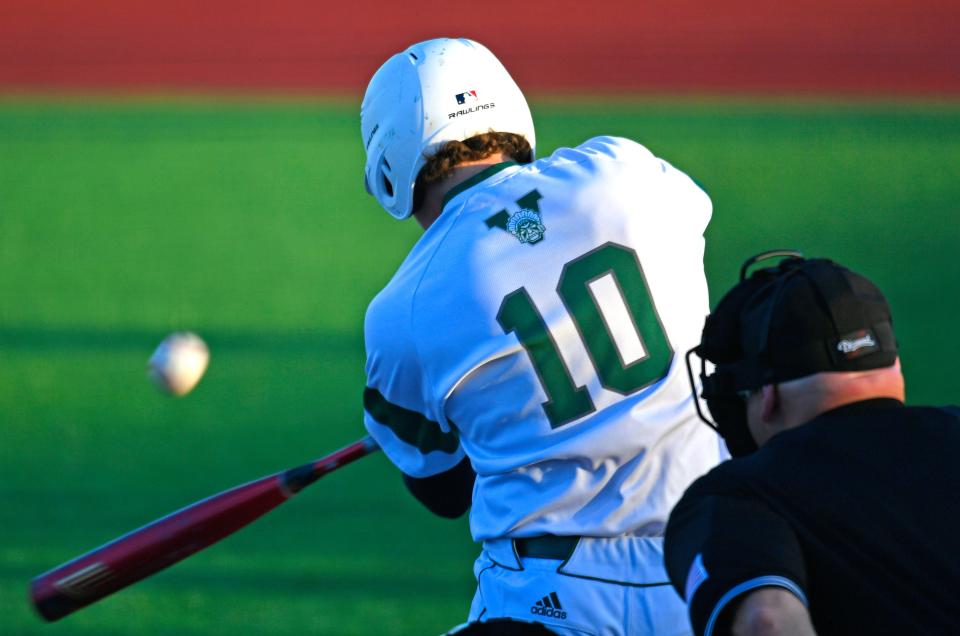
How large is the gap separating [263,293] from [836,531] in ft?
20.3

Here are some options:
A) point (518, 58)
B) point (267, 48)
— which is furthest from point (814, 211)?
point (267, 48)

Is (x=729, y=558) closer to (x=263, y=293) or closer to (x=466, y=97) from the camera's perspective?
(x=466, y=97)

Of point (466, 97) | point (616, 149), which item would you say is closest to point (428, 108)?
point (466, 97)

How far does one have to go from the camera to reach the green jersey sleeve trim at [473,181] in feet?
8.98

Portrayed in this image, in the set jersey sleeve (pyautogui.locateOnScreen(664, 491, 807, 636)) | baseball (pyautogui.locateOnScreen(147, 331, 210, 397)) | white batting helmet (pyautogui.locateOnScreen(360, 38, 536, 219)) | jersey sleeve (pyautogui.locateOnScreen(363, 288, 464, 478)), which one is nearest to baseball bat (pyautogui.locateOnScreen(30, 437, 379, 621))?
jersey sleeve (pyautogui.locateOnScreen(363, 288, 464, 478))

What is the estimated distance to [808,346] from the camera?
1838mm

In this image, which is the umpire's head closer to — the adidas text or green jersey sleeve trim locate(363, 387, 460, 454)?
the adidas text

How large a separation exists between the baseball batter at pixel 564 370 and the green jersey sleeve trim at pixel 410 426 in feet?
0.11

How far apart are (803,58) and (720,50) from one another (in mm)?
725

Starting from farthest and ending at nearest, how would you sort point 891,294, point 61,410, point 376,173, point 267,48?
point 267,48 → point 891,294 → point 61,410 → point 376,173

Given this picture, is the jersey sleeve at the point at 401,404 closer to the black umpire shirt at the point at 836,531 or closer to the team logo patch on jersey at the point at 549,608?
the team logo patch on jersey at the point at 549,608

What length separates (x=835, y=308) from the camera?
6.06ft

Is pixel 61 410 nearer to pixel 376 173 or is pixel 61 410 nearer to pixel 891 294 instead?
pixel 376 173

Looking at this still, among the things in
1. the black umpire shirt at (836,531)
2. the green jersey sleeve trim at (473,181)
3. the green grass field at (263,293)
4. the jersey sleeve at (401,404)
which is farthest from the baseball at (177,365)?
the black umpire shirt at (836,531)
